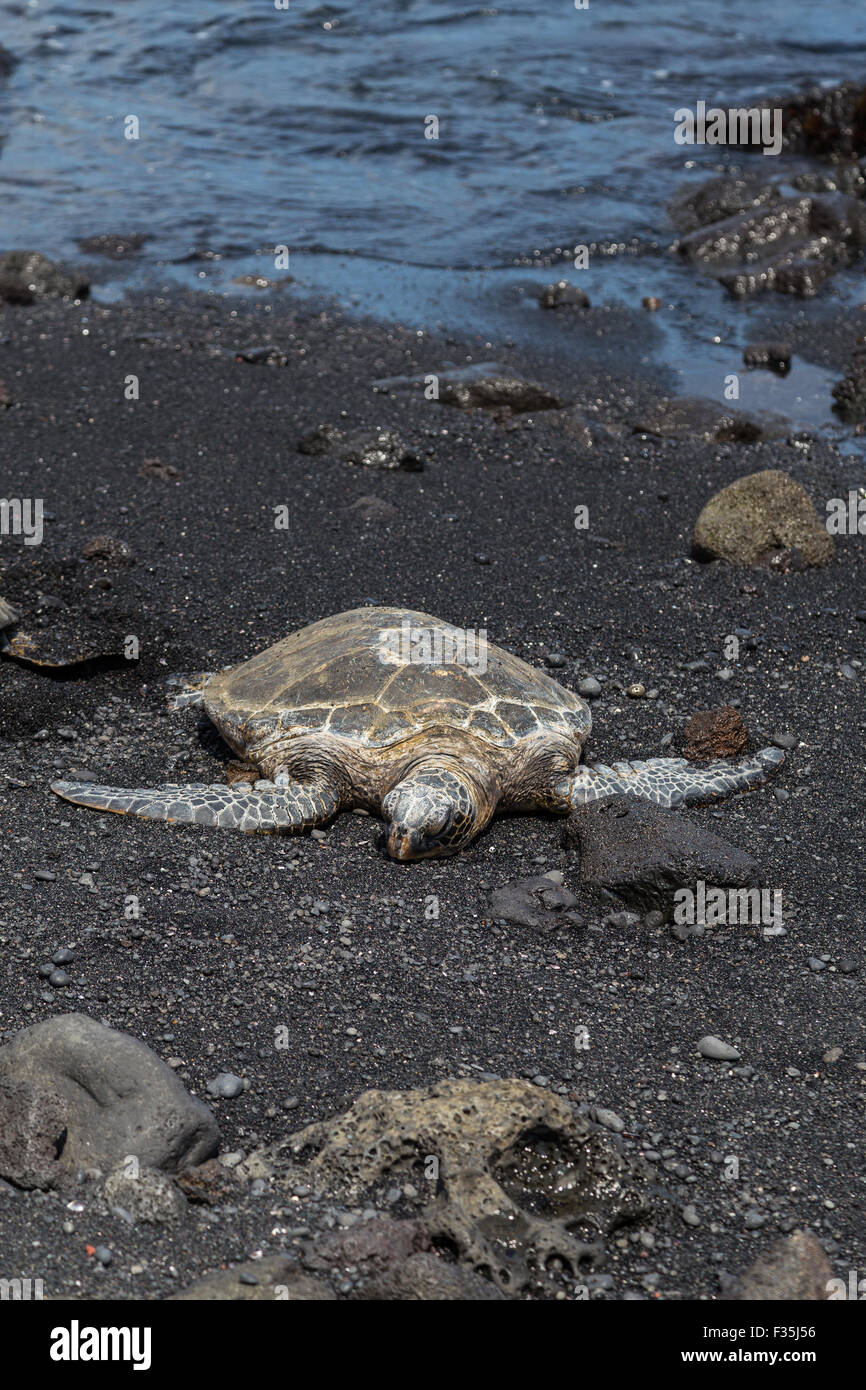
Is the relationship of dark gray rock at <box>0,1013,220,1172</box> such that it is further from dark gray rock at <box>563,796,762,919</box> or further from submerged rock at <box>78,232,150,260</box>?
submerged rock at <box>78,232,150,260</box>

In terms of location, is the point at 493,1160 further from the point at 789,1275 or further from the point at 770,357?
the point at 770,357

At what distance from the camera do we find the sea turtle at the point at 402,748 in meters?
5.78

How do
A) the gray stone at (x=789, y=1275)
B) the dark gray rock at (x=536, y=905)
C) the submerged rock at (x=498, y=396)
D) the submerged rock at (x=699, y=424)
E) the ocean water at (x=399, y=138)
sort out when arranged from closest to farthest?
1. the gray stone at (x=789, y=1275)
2. the dark gray rock at (x=536, y=905)
3. the submerged rock at (x=699, y=424)
4. the submerged rock at (x=498, y=396)
5. the ocean water at (x=399, y=138)

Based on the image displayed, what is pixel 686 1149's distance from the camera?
13.8ft

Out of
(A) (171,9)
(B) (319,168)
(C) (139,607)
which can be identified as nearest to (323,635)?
(C) (139,607)

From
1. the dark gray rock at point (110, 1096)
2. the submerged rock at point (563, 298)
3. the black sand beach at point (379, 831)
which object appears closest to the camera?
the dark gray rock at point (110, 1096)

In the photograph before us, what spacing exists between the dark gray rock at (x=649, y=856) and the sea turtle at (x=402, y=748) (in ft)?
1.22

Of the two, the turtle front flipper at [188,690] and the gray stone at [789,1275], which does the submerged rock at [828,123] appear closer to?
the turtle front flipper at [188,690]

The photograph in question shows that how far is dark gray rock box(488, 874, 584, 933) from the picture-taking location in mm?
5344

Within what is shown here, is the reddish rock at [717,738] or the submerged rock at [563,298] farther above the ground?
the submerged rock at [563,298]

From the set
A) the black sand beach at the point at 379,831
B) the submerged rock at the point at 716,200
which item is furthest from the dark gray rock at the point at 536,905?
the submerged rock at the point at 716,200

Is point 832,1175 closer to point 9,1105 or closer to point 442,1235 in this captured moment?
point 442,1235

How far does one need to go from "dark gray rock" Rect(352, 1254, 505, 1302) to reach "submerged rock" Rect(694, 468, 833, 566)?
5.76 meters
